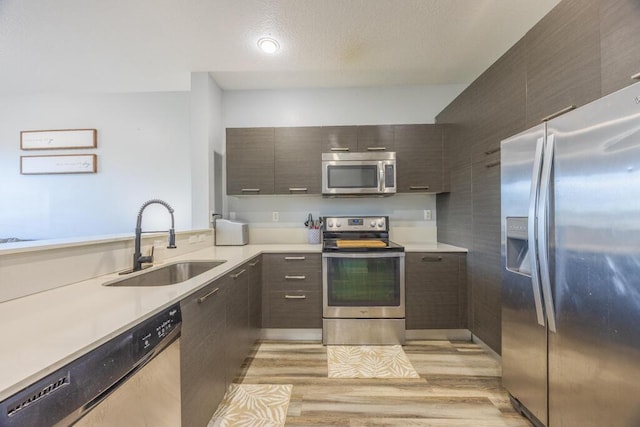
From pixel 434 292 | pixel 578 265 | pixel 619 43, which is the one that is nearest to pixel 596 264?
pixel 578 265

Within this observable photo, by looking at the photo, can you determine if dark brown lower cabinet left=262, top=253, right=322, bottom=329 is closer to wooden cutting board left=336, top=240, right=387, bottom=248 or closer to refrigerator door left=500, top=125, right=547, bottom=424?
wooden cutting board left=336, top=240, right=387, bottom=248

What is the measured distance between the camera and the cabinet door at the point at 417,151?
264cm

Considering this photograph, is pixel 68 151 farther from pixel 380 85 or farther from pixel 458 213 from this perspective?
pixel 458 213

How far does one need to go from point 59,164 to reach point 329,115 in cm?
320

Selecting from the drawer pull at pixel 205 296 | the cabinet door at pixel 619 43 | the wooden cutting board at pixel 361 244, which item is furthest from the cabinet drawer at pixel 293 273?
the cabinet door at pixel 619 43

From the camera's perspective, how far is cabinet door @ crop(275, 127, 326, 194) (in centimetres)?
262

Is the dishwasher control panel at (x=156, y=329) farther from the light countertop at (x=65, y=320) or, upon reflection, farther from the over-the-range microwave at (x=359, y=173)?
the over-the-range microwave at (x=359, y=173)

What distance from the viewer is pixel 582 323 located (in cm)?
106

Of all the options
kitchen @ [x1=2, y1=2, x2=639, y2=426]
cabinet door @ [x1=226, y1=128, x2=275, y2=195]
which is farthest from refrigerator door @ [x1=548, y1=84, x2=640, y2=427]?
cabinet door @ [x1=226, y1=128, x2=275, y2=195]

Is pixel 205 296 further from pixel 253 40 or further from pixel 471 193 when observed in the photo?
pixel 471 193

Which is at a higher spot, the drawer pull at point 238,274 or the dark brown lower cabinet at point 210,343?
the drawer pull at point 238,274

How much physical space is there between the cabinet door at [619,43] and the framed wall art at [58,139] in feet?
14.2

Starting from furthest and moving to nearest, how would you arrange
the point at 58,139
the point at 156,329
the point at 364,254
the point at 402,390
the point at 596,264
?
the point at 58,139 < the point at 364,254 < the point at 402,390 < the point at 596,264 < the point at 156,329

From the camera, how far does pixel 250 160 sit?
8.66 feet
